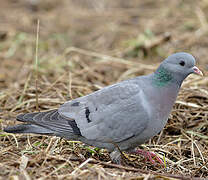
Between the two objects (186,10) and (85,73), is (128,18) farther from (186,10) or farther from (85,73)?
(85,73)

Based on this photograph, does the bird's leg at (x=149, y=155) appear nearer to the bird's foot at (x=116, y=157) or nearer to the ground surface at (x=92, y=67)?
the ground surface at (x=92, y=67)

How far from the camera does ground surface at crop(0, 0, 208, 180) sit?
337 cm

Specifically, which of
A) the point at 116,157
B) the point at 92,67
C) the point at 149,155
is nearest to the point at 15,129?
the point at 116,157

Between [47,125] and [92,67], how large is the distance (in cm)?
279

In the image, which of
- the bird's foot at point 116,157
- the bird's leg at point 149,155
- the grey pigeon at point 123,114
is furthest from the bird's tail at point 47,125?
the bird's leg at point 149,155

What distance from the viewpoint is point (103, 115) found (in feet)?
11.8

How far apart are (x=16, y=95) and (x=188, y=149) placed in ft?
7.66

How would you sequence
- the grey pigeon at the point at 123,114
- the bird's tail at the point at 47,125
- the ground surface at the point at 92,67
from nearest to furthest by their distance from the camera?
the ground surface at the point at 92,67
the grey pigeon at the point at 123,114
the bird's tail at the point at 47,125

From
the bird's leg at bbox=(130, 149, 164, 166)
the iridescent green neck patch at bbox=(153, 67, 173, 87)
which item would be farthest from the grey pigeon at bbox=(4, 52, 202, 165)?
the bird's leg at bbox=(130, 149, 164, 166)

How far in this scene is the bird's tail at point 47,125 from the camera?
367 centimetres

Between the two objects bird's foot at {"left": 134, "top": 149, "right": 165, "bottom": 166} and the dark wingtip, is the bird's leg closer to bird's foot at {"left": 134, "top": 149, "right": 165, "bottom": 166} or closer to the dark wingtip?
bird's foot at {"left": 134, "top": 149, "right": 165, "bottom": 166}

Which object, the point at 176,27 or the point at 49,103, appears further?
the point at 176,27

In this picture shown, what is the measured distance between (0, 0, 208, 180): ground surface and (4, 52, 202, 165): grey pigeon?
0.68 ft

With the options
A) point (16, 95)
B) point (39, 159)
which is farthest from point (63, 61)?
point (39, 159)
